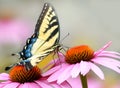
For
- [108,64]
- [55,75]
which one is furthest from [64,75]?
[108,64]

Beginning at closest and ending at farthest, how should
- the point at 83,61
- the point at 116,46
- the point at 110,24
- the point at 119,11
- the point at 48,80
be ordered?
the point at 48,80, the point at 83,61, the point at 116,46, the point at 110,24, the point at 119,11

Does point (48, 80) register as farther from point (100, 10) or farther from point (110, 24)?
point (100, 10)

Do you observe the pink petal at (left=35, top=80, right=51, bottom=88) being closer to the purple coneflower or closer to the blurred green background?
the purple coneflower

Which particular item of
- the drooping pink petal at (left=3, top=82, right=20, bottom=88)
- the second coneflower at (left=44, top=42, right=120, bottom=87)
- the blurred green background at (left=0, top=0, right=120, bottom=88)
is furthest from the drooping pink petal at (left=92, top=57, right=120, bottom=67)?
the blurred green background at (left=0, top=0, right=120, bottom=88)

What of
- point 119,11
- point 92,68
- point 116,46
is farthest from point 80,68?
point 119,11

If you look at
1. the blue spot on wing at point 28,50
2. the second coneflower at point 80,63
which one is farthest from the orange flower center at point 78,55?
the blue spot on wing at point 28,50

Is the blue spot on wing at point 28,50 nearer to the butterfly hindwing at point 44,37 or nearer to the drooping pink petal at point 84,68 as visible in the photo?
the butterfly hindwing at point 44,37

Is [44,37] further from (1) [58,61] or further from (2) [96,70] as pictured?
(2) [96,70]
